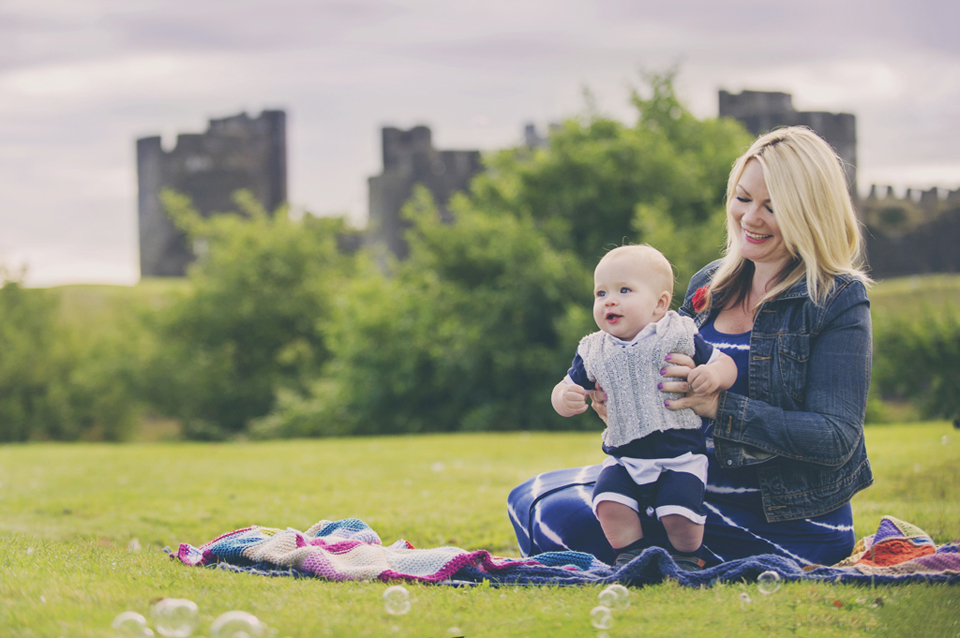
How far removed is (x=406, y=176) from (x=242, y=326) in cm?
1648

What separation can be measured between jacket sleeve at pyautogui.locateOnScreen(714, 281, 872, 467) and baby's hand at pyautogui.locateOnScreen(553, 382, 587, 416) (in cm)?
50

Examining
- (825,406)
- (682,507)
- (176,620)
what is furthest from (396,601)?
(825,406)

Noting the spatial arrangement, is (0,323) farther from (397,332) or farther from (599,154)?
(599,154)

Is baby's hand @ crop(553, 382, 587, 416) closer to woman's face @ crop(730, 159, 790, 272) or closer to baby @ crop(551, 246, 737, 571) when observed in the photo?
baby @ crop(551, 246, 737, 571)

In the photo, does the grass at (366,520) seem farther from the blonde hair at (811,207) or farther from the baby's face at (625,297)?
the blonde hair at (811,207)

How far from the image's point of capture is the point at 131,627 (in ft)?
7.49

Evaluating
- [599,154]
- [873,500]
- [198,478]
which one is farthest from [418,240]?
[873,500]

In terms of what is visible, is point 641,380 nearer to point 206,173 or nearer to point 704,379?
point 704,379

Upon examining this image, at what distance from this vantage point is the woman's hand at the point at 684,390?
307 centimetres

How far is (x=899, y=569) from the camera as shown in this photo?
3.14 meters

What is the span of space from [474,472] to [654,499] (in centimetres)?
620

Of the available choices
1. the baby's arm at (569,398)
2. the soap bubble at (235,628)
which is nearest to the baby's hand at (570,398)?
the baby's arm at (569,398)

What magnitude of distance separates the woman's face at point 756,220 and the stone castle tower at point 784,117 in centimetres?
2863

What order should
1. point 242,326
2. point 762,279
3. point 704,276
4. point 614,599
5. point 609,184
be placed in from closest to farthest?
point 614,599
point 762,279
point 704,276
point 609,184
point 242,326
